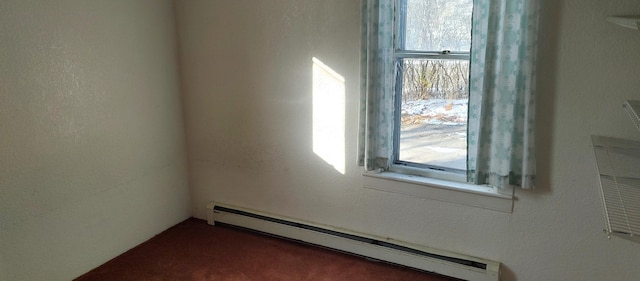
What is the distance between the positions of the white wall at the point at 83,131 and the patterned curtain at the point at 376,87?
1.36 m

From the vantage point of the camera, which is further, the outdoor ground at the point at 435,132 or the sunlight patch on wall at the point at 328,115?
the sunlight patch on wall at the point at 328,115

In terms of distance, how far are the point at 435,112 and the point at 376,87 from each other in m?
0.34

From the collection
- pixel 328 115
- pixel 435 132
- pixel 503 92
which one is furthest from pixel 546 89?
pixel 328 115

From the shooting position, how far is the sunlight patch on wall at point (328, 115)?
8.38 feet

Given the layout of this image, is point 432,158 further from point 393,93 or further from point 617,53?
point 617,53

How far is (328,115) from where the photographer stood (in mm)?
2615

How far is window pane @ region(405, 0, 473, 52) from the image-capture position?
221 cm

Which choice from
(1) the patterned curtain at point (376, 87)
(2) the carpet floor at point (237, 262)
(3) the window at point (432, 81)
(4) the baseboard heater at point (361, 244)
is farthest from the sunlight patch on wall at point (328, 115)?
(2) the carpet floor at point (237, 262)

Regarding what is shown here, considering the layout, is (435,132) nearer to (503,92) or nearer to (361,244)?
(503,92)

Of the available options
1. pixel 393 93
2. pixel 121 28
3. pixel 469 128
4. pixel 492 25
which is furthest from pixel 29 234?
pixel 492 25

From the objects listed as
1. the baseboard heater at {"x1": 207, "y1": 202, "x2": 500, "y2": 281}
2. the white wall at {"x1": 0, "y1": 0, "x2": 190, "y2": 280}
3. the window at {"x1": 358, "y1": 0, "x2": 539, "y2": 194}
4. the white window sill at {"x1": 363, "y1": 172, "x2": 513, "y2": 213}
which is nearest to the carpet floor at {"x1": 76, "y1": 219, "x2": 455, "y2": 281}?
the baseboard heater at {"x1": 207, "y1": 202, "x2": 500, "y2": 281}

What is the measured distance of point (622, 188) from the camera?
4.92 ft

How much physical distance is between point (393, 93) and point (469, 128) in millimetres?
438

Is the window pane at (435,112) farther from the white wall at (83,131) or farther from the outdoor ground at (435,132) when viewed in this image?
the white wall at (83,131)
